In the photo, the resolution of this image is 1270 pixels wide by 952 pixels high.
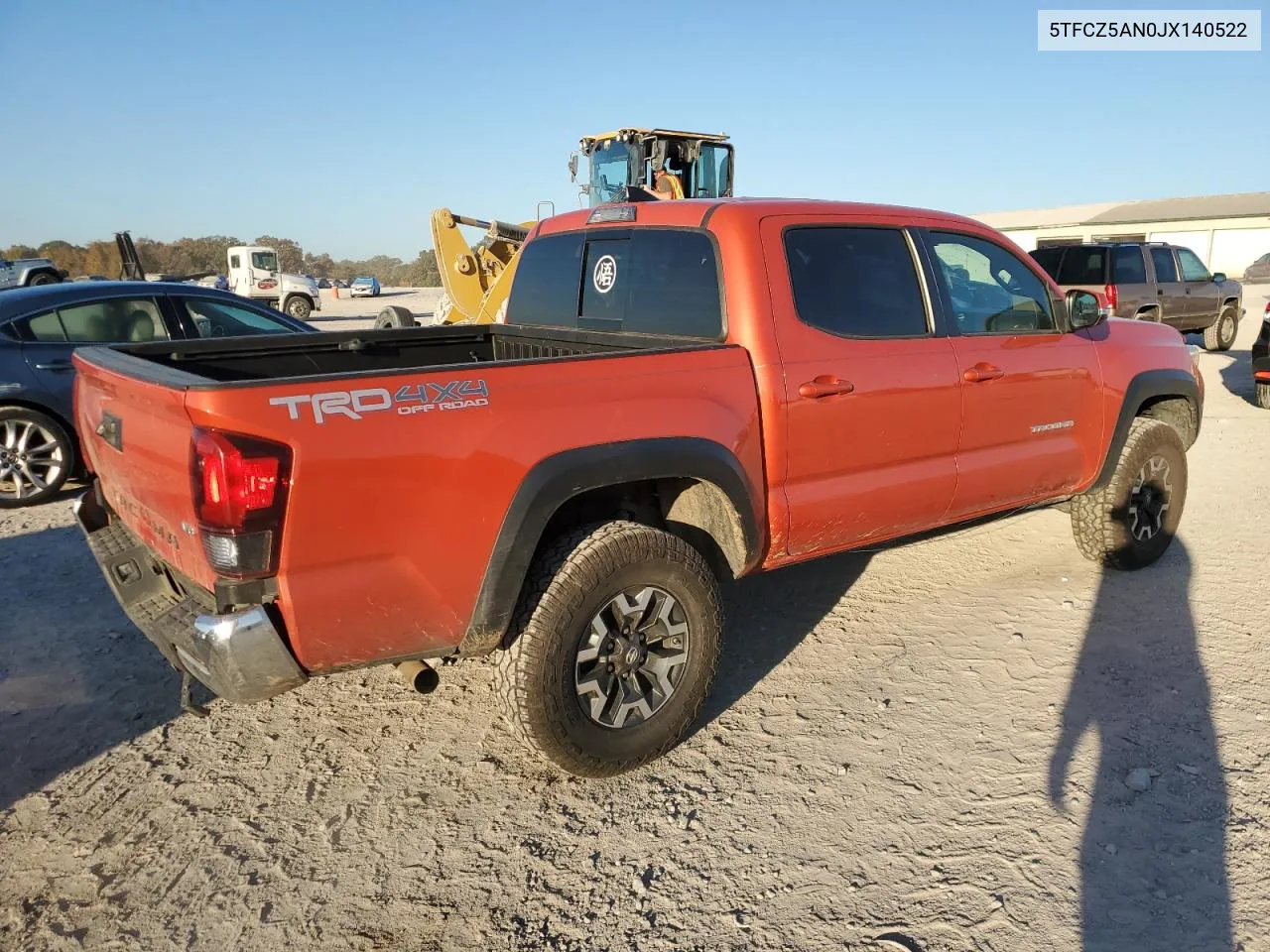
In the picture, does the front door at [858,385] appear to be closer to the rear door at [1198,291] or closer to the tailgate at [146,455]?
the tailgate at [146,455]

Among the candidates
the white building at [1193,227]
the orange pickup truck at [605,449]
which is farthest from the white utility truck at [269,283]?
the white building at [1193,227]

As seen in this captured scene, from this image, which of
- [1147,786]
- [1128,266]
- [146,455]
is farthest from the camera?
[1128,266]

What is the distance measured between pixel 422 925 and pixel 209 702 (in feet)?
5.57

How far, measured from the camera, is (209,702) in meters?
3.64

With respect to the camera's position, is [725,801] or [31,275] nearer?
[725,801]

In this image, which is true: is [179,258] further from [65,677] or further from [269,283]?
[65,677]

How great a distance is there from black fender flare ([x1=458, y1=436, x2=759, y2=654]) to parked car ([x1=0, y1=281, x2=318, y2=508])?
13.5ft

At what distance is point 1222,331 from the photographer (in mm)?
15258

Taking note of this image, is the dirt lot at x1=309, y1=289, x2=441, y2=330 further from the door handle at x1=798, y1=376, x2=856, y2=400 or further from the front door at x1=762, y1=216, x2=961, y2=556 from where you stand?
the door handle at x1=798, y1=376, x2=856, y2=400

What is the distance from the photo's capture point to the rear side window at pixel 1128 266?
471 inches

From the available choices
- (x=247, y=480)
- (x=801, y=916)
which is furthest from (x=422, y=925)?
(x=247, y=480)

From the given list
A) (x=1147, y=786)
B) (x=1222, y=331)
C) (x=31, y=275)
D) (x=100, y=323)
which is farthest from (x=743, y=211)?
(x=31, y=275)

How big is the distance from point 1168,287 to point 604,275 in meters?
12.1

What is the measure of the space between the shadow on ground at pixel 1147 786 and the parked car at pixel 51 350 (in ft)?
17.4
